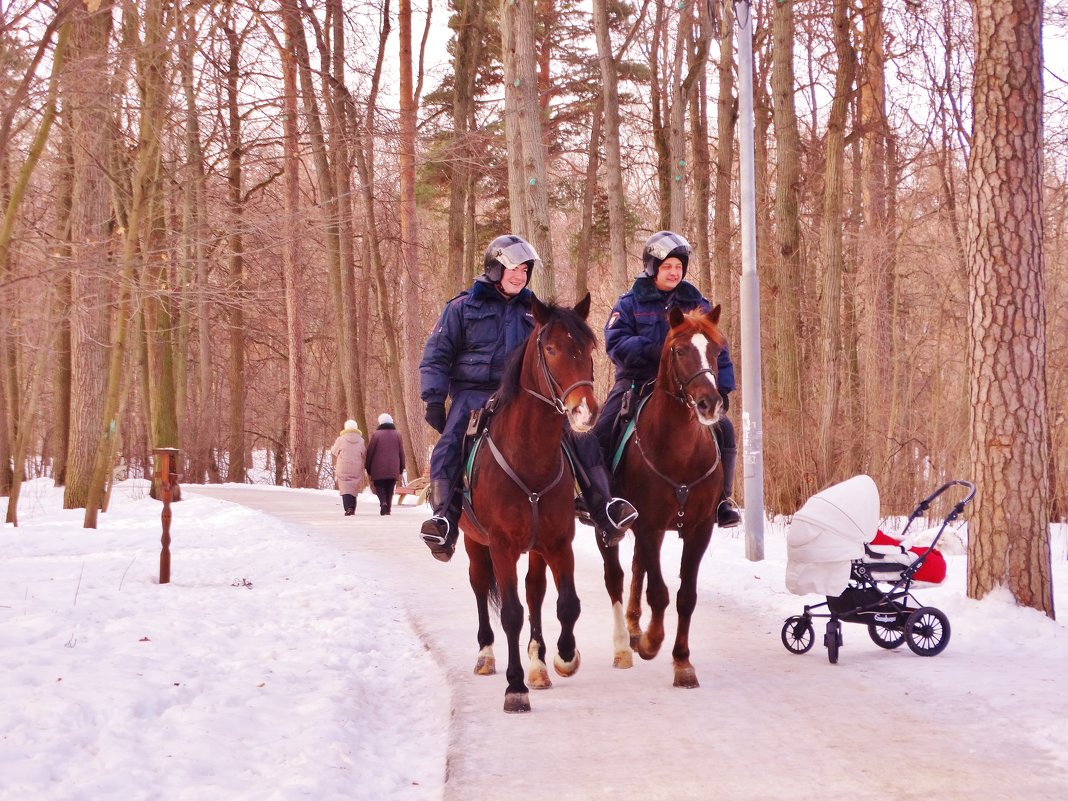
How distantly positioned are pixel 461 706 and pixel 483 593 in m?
1.11

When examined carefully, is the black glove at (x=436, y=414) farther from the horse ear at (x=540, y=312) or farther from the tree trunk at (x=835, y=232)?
the tree trunk at (x=835, y=232)

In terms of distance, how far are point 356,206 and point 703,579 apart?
21890 millimetres

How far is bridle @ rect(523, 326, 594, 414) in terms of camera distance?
5793 mm

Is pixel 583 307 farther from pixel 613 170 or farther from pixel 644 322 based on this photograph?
pixel 613 170

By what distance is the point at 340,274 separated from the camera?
29547 millimetres

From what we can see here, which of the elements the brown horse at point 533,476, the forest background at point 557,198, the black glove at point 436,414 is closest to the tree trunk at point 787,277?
the forest background at point 557,198

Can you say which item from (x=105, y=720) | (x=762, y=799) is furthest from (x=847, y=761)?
(x=105, y=720)

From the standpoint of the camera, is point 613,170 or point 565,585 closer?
point 565,585

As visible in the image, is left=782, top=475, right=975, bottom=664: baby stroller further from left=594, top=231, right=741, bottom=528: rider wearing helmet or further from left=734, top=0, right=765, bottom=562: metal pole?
left=734, top=0, right=765, bottom=562: metal pole

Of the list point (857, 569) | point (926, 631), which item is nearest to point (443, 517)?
point (857, 569)

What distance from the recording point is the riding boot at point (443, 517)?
6887 mm

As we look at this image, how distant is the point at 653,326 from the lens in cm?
791

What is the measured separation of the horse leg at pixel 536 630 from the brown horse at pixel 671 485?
2.55ft

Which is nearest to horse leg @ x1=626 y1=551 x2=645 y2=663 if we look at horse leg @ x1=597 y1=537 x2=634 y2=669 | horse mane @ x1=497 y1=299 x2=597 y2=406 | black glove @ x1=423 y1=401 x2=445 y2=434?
horse leg @ x1=597 y1=537 x2=634 y2=669
